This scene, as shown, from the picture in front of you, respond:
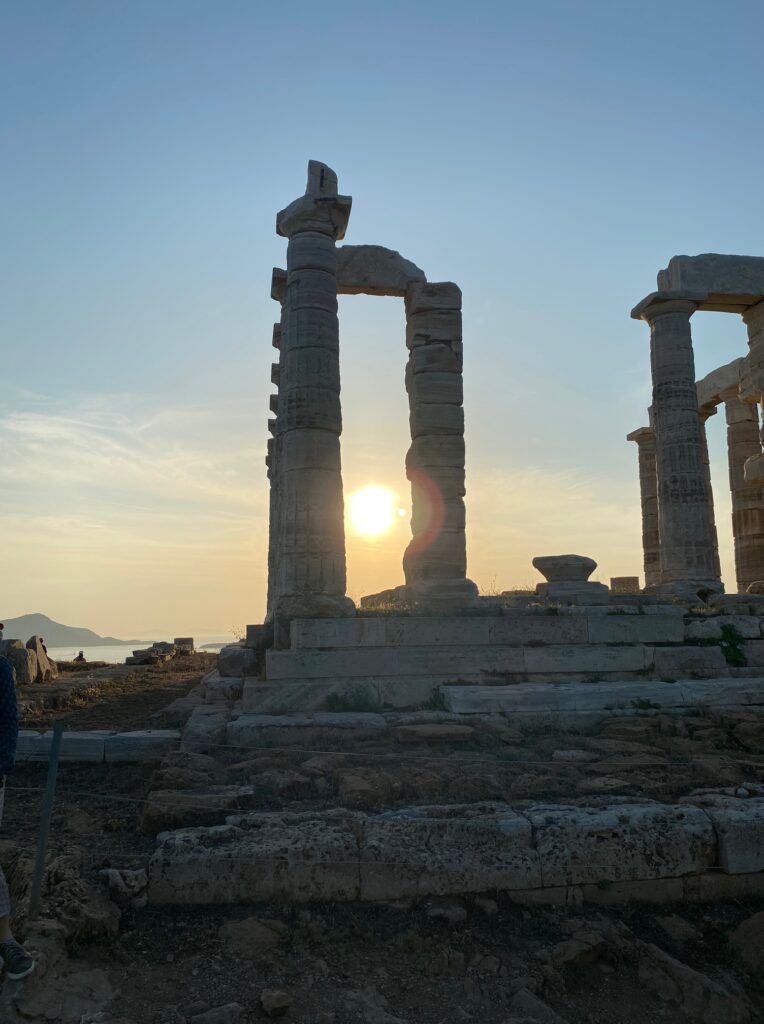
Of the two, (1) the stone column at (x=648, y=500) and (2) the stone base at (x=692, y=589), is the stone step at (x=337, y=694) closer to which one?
(2) the stone base at (x=692, y=589)

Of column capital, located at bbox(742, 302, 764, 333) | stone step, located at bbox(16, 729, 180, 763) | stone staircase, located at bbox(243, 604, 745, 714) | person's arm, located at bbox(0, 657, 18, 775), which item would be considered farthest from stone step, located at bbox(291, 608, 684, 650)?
column capital, located at bbox(742, 302, 764, 333)

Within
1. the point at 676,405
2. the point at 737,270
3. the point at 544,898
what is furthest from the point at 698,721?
the point at 737,270

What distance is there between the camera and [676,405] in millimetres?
16469

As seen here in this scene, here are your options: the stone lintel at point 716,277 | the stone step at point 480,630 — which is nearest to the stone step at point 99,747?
the stone step at point 480,630

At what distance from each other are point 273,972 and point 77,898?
4.15 feet

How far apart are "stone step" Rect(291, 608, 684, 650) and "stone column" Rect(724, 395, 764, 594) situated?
40.8 ft

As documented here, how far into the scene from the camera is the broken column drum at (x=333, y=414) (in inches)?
473

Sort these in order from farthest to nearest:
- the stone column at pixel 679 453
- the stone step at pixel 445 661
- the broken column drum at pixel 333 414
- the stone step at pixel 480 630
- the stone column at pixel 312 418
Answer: the stone column at pixel 679 453
the broken column drum at pixel 333 414
the stone column at pixel 312 418
the stone step at pixel 480 630
the stone step at pixel 445 661

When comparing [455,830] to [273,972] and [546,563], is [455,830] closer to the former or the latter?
[273,972]

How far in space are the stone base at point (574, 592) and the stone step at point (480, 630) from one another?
179cm

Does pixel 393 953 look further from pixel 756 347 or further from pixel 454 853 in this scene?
pixel 756 347

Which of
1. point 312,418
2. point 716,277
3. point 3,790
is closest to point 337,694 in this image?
point 312,418

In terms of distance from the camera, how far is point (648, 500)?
79.3 ft

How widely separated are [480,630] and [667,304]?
9.96 meters
